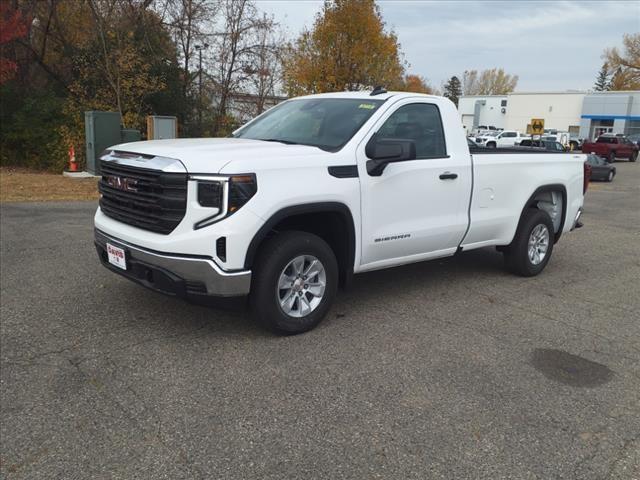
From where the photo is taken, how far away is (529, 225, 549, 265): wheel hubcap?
6.53 metres

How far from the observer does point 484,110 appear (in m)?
85.0

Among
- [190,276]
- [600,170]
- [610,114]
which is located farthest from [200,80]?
[610,114]

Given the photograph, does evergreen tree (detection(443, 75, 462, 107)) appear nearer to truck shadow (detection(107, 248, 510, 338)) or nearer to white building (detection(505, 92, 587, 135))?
white building (detection(505, 92, 587, 135))

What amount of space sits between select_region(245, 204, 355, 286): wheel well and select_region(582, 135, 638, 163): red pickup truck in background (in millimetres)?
38250

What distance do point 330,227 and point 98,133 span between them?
1235cm

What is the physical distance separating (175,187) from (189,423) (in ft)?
5.21

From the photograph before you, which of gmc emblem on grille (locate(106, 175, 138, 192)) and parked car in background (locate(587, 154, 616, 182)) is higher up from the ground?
gmc emblem on grille (locate(106, 175, 138, 192))

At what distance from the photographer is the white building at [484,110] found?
82.7m

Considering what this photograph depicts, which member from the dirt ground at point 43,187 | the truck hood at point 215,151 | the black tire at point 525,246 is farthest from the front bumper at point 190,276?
the dirt ground at point 43,187

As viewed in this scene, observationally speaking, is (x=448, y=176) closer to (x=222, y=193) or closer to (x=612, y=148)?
(x=222, y=193)

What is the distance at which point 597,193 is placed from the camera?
65.3 feet

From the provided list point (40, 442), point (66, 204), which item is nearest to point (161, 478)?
point (40, 442)

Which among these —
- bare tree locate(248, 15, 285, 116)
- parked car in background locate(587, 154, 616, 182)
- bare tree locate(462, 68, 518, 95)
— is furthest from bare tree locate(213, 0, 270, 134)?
bare tree locate(462, 68, 518, 95)

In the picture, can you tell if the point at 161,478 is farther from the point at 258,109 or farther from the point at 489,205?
the point at 258,109
